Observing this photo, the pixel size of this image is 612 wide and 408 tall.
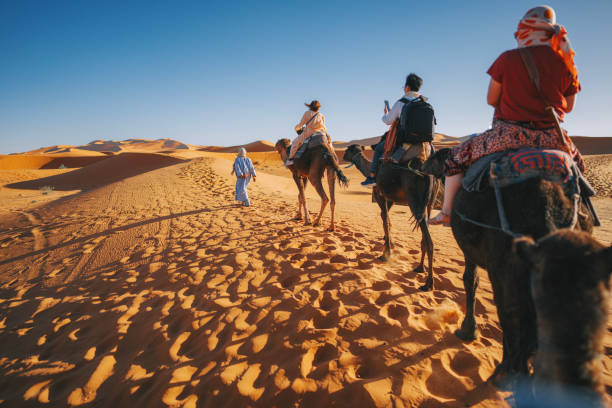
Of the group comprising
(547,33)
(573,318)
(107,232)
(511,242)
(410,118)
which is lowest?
(107,232)

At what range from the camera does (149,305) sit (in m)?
3.47

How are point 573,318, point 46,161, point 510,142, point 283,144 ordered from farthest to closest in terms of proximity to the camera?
point 46,161, point 283,144, point 510,142, point 573,318

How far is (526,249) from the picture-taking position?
1.28m

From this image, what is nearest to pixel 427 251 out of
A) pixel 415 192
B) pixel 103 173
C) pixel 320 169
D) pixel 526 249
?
pixel 415 192

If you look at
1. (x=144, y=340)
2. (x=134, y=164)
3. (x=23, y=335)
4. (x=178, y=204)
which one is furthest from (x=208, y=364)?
(x=134, y=164)

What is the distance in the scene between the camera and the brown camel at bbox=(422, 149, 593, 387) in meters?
1.52

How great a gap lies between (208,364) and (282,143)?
21.9ft

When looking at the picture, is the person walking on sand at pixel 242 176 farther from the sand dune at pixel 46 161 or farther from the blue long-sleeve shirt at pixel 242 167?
the sand dune at pixel 46 161

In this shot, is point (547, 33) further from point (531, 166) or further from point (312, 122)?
point (312, 122)

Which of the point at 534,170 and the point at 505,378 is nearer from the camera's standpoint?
the point at 505,378

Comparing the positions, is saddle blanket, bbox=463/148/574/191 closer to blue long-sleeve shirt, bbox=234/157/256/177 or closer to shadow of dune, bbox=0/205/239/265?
shadow of dune, bbox=0/205/239/265

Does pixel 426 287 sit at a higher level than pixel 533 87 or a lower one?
lower

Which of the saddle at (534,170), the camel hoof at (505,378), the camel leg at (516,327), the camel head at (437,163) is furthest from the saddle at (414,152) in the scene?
the camel hoof at (505,378)

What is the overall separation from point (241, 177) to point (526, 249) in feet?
28.2
